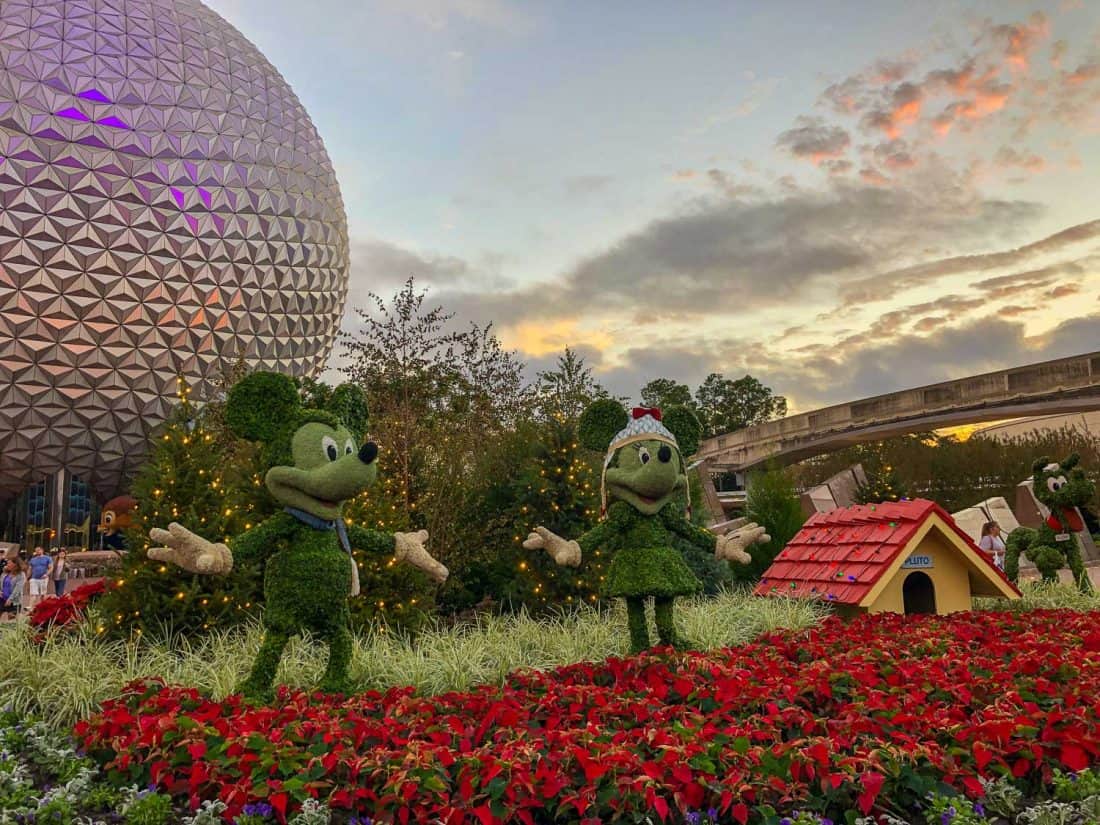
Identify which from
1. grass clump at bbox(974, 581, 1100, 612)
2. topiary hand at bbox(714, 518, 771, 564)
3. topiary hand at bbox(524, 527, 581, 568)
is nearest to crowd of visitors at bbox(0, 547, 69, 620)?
topiary hand at bbox(524, 527, 581, 568)

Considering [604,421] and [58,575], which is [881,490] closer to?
[604,421]

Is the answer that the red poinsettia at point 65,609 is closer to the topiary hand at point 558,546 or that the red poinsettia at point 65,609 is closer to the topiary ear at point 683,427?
the topiary hand at point 558,546

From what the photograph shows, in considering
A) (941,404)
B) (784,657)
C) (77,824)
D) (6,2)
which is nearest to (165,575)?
(77,824)

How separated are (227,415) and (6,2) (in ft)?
75.9

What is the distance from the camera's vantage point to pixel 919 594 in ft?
30.8

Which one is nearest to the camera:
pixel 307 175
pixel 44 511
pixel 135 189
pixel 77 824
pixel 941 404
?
pixel 77 824

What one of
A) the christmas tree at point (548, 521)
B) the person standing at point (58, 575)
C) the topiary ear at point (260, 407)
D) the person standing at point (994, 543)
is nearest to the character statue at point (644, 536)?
the topiary ear at point (260, 407)

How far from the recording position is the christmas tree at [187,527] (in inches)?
301

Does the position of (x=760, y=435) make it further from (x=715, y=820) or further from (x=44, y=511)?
(x=715, y=820)

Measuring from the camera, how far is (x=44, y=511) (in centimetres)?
2372

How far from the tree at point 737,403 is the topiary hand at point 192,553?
66.9 m

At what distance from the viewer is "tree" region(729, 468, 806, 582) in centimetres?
1399

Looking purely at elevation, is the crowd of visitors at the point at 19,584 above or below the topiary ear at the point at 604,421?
below

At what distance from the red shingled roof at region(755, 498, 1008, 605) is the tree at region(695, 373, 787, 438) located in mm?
61058
